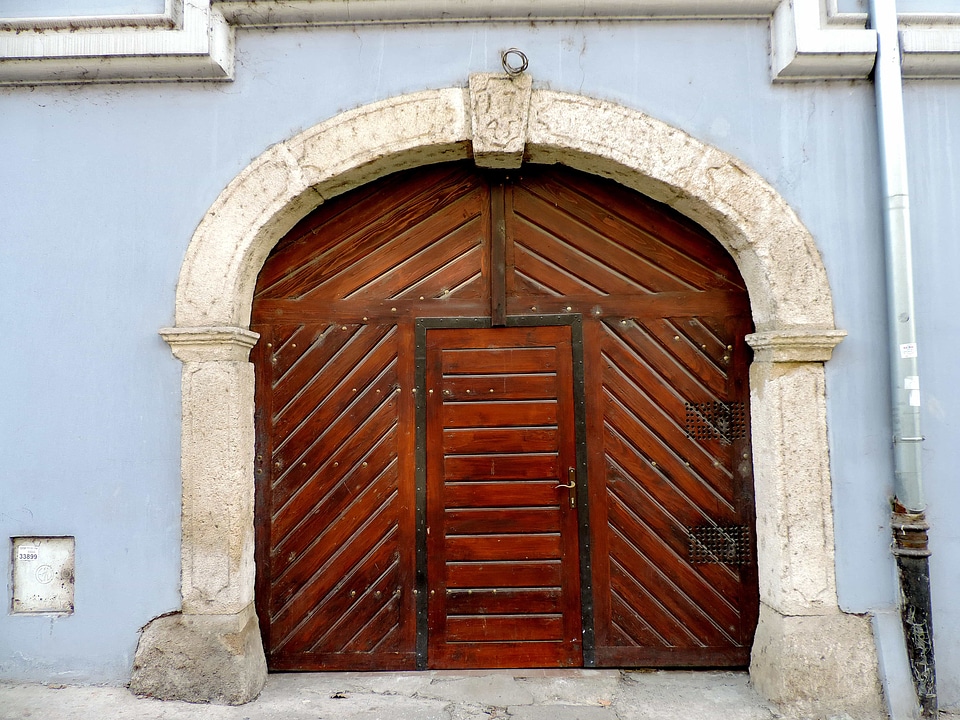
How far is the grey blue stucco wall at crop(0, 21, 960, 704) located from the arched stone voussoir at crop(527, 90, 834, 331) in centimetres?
9

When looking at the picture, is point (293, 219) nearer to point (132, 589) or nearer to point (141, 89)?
point (141, 89)

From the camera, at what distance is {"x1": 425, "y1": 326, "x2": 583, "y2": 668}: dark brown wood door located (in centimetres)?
306

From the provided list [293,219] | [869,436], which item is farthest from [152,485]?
[869,436]

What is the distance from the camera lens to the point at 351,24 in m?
2.95

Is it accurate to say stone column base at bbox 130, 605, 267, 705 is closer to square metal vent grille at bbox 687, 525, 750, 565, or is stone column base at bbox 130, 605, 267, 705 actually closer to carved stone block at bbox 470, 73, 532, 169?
square metal vent grille at bbox 687, 525, 750, 565

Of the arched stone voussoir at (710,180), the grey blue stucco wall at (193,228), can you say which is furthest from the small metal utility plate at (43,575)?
the arched stone voussoir at (710,180)

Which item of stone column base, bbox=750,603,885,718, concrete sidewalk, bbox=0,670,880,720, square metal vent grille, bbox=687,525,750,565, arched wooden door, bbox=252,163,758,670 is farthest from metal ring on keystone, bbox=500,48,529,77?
concrete sidewalk, bbox=0,670,880,720

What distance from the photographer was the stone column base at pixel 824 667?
262cm

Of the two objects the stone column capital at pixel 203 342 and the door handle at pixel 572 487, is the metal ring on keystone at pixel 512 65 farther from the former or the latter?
the door handle at pixel 572 487

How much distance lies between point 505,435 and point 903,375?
1.79 metres

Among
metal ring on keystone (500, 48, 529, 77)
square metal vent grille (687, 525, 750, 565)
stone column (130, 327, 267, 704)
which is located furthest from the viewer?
square metal vent grille (687, 525, 750, 565)

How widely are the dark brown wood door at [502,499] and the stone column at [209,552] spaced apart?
88 cm

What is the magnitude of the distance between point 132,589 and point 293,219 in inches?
73.6

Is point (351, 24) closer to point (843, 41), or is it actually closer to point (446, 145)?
point (446, 145)
